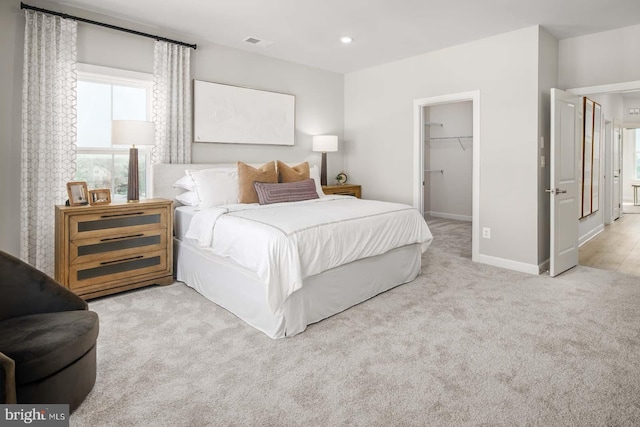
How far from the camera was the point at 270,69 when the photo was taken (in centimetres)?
504

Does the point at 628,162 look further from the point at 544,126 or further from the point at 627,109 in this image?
the point at 544,126

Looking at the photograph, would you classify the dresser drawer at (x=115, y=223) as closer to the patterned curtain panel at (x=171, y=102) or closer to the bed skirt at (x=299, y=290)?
the bed skirt at (x=299, y=290)

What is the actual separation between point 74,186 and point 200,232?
3.71ft

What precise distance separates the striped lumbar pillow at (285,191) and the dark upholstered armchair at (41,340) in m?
1.98

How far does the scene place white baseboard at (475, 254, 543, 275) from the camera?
4.09 meters

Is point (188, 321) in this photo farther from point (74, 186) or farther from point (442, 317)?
point (442, 317)

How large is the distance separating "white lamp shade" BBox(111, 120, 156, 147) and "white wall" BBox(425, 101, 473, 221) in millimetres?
6077

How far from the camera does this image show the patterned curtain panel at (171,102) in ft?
13.1


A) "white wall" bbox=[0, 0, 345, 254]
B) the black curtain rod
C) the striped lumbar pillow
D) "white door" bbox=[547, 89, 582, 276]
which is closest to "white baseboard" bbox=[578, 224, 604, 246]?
"white door" bbox=[547, 89, 582, 276]

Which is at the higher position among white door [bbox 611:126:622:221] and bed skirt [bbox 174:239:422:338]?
white door [bbox 611:126:622:221]

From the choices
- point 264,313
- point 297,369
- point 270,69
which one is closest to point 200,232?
point 264,313

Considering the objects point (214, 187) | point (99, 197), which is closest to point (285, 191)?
point (214, 187)

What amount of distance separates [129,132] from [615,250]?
5.99 m

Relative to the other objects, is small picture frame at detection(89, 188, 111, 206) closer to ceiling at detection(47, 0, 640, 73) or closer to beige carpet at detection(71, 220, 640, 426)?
beige carpet at detection(71, 220, 640, 426)
